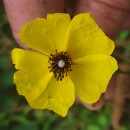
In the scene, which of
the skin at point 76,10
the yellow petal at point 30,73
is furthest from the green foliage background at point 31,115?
the yellow petal at point 30,73

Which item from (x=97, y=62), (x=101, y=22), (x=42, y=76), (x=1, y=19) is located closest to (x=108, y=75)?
(x=97, y=62)

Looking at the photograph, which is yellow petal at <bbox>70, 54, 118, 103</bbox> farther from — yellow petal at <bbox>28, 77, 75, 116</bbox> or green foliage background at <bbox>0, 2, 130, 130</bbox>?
green foliage background at <bbox>0, 2, 130, 130</bbox>

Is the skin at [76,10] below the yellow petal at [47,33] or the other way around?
below

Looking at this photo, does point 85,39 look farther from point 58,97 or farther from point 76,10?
point 76,10

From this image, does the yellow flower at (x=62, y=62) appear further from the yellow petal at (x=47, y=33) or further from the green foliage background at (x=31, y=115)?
the green foliage background at (x=31, y=115)

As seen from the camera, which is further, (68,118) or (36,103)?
(68,118)

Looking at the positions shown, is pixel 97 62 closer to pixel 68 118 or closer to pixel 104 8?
pixel 104 8

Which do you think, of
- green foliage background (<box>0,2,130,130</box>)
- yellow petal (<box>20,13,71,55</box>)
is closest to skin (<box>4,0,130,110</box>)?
yellow petal (<box>20,13,71,55</box>)

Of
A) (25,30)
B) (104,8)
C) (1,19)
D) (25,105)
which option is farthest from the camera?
(25,105)
